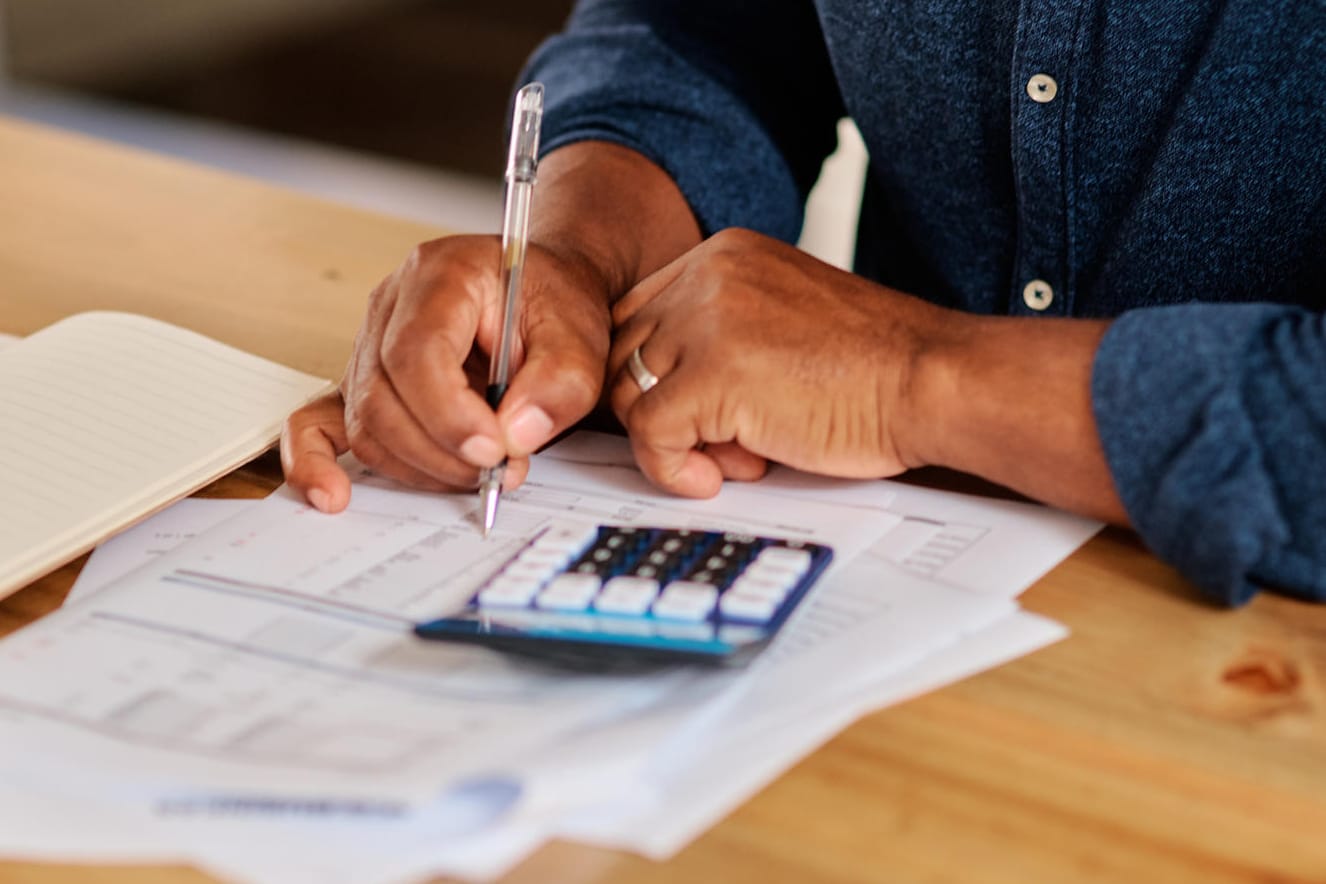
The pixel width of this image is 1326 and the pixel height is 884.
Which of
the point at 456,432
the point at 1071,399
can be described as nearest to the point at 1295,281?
the point at 1071,399

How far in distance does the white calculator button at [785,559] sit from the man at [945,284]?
0.10 metres

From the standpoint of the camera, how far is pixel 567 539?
0.65 meters

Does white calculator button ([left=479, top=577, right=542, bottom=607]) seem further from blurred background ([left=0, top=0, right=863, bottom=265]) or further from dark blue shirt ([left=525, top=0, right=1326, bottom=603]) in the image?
blurred background ([left=0, top=0, right=863, bottom=265])

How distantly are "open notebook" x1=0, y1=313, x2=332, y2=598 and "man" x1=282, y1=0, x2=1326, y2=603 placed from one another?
0.04 meters

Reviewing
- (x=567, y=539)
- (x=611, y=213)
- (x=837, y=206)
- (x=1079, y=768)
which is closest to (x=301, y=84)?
(x=837, y=206)

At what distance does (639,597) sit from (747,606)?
0.14 feet

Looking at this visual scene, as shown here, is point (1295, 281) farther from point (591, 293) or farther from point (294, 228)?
point (294, 228)

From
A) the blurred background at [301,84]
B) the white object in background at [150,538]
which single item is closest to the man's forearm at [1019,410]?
the white object in background at [150,538]

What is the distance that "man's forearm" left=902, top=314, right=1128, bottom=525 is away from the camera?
2.24 ft

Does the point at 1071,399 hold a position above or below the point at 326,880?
above

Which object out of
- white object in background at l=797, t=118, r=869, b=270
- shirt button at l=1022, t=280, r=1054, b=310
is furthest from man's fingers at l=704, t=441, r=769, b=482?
white object in background at l=797, t=118, r=869, b=270

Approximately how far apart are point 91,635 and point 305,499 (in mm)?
156

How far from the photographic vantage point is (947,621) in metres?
0.62

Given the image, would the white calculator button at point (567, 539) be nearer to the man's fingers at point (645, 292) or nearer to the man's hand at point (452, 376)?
the man's hand at point (452, 376)
